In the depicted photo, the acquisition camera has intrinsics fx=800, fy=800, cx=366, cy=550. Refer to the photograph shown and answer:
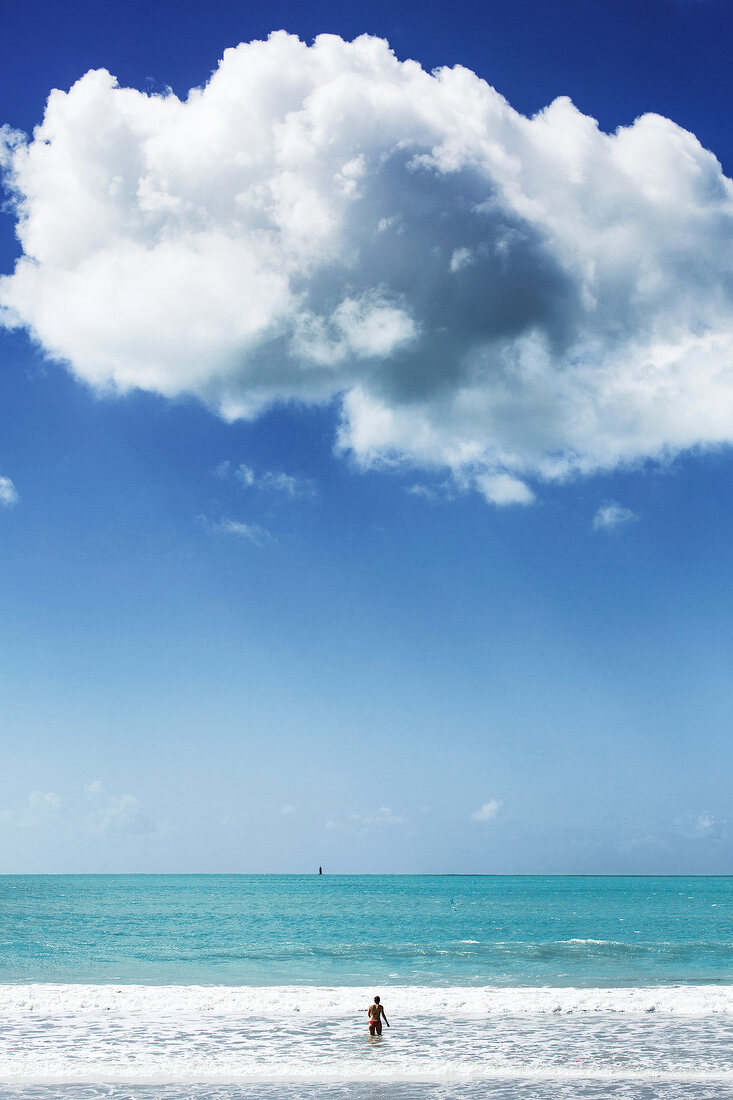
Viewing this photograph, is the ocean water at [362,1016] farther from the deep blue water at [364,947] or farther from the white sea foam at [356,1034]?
the deep blue water at [364,947]

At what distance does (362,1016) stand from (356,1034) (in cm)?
310

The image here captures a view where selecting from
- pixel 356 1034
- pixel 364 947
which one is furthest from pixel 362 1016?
pixel 364 947

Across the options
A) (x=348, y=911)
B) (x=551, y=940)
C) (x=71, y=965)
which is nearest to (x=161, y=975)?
(x=71, y=965)

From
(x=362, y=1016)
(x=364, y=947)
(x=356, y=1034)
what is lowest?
(x=364, y=947)

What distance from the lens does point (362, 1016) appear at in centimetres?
2664

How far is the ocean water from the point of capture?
60.3 ft

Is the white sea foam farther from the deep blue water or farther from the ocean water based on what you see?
the deep blue water

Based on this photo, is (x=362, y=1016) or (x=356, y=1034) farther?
(x=362, y=1016)

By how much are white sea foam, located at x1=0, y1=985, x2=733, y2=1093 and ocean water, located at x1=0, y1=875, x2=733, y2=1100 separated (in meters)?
0.09

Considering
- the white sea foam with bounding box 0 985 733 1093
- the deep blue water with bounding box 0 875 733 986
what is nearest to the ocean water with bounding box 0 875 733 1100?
the white sea foam with bounding box 0 985 733 1093

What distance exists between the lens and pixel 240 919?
7506 centimetres

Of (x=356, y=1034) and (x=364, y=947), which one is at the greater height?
(x=356, y=1034)

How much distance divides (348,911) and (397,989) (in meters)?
60.9

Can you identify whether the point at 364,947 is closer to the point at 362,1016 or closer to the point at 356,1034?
the point at 362,1016
